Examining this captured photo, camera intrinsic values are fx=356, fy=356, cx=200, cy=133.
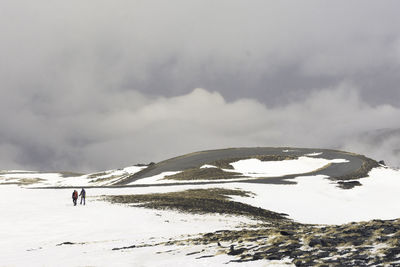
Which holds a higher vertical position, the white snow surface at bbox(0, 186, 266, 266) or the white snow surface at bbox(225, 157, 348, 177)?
the white snow surface at bbox(225, 157, 348, 177)

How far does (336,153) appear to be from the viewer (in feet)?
314

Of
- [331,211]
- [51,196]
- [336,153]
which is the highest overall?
[336,153]

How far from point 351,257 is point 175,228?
1540 centimetres

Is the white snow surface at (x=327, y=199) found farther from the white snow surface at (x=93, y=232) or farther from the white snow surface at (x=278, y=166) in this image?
the white snow surface at (x=278, y=166)

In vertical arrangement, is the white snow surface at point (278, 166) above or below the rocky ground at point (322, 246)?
above

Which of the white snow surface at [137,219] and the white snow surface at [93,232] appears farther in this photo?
the white snow surface at [137,219]

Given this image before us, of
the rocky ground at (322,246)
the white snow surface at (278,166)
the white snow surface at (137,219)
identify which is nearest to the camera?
the rocky ground at (322,246)

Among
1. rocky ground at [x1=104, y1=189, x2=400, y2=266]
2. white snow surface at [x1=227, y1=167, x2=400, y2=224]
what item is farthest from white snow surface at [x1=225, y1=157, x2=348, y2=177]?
rocky ground at [x1=104, y1=189, x2=400, y2=266]

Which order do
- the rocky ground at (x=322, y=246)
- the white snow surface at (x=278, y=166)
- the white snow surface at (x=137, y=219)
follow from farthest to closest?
the white snow surface at (x=278, y=166) → the white snow surface at (x=137, y=219) → the rocky ground at (x=322, y=246)

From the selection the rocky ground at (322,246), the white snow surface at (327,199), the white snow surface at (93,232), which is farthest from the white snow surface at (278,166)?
the rocky ground at (322,246)

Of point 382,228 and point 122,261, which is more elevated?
point 382,228

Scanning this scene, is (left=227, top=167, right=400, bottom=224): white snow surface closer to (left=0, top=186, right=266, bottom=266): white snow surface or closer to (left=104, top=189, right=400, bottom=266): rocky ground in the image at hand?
(left=0, top=186, right=266, bottom=266): white snow surface

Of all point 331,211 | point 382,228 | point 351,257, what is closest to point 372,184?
point 331,211

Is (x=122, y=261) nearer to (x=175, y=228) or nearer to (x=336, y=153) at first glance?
(x=175, y=228)
